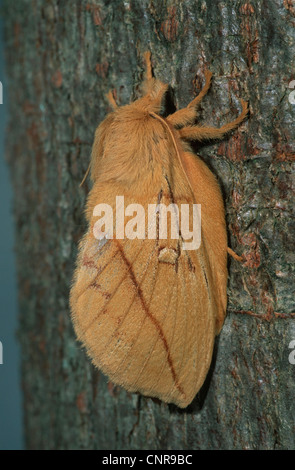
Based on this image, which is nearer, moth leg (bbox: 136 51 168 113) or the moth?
the moth

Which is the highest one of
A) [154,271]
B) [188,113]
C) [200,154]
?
[188,113]

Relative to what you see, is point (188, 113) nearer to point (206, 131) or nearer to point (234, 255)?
point (206, 131)

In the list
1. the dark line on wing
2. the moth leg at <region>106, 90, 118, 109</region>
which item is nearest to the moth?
the dark line on wing

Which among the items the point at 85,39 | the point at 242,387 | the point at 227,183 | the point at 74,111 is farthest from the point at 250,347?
the point at 85,39

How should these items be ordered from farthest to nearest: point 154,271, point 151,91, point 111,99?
1. point 111,99
2. point 151,91
3. point 154,271

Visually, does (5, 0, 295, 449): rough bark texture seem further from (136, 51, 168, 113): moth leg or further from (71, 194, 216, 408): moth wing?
(71, 194, 216, 408): moth wing

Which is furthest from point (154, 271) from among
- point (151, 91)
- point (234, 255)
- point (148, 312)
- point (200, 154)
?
point (151, 91)

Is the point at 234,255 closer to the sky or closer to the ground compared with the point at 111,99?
closer to the ground
